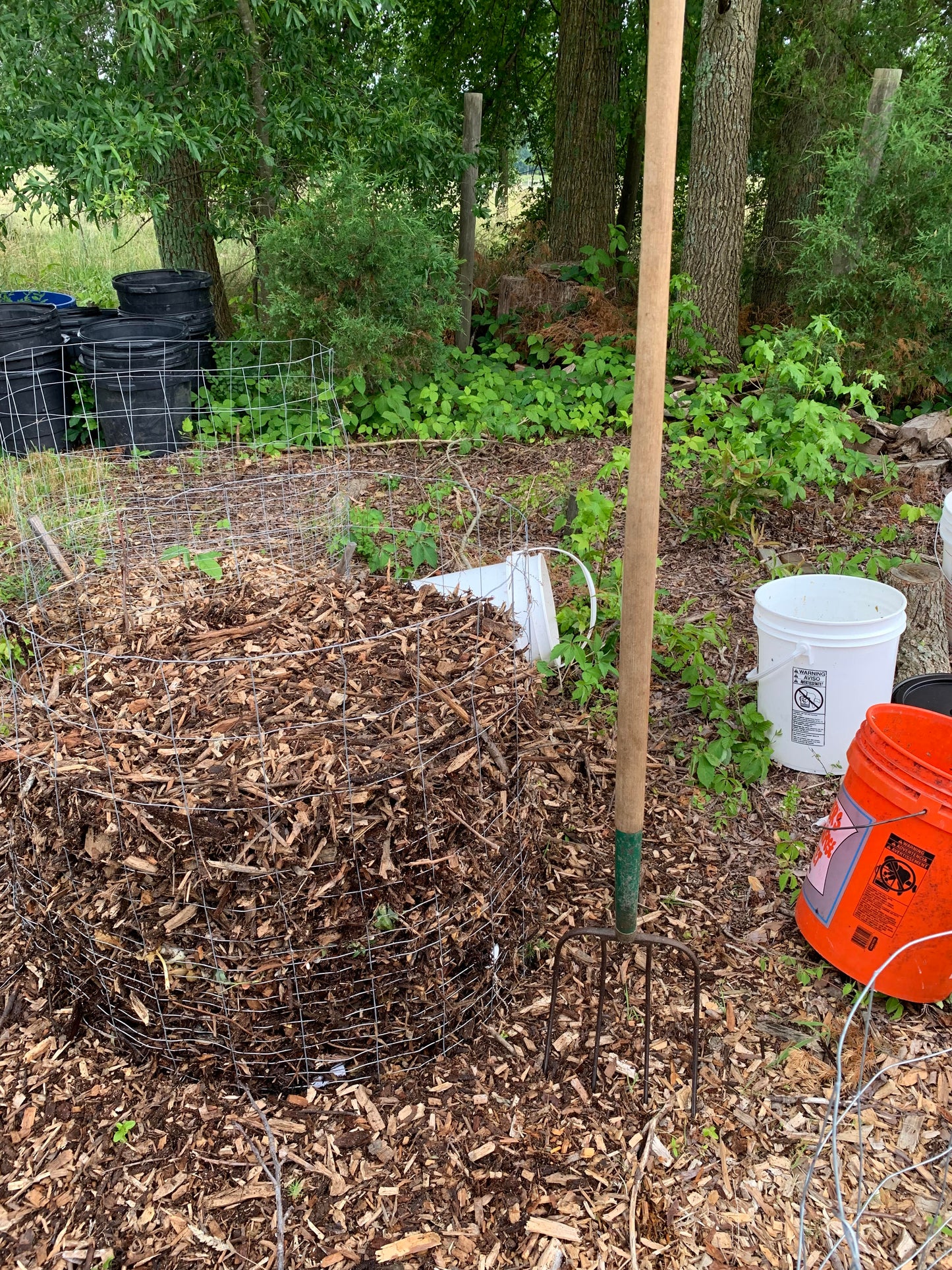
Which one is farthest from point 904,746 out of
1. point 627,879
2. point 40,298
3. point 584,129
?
point 40,298

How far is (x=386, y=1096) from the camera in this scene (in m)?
2.23

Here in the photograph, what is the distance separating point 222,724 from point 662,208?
1557 mm

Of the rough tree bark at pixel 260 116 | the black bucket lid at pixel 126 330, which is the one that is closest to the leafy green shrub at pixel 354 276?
the rough tree bark at pixel 260 116

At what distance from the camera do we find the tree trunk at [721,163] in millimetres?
6148

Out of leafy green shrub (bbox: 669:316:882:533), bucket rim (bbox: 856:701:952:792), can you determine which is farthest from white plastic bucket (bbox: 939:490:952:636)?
bucket rim (bbox: 856:701:952:792)

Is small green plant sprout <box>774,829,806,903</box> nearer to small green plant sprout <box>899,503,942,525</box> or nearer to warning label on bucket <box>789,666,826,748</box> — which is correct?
warning label on bucket <box>789,666,826,748</box>

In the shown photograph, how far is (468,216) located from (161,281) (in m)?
2.25

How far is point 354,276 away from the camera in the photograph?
19.3 ft

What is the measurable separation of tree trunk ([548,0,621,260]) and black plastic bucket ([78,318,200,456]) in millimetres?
3708

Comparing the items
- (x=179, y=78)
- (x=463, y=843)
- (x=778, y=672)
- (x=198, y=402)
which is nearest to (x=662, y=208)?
(x=463, y=843)

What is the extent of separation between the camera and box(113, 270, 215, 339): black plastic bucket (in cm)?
640

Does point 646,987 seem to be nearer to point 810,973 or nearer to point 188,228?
point 810,973

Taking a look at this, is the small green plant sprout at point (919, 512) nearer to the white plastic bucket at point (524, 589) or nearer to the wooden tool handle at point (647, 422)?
the white plastic bucket at point (524, 589)

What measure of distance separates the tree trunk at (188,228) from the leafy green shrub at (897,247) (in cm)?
432
